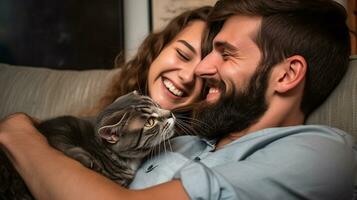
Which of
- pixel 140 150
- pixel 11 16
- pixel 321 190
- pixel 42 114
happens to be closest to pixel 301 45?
pixel 321 190

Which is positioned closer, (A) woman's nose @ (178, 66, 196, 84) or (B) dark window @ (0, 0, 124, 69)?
(A) woman's nose @ (178, 66, 196, 84)

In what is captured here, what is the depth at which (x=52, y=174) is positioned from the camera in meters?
0.93

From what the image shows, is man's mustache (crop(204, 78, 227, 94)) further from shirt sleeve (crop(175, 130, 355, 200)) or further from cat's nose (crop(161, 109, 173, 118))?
shirt sleeve (crop(175, 130, 355, 200))

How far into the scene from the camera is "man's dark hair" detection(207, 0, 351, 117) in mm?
1128

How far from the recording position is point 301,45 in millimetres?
1123

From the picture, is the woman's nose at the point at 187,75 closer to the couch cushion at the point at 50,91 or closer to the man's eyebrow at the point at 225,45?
the man's eyebrow at the point at 225,45

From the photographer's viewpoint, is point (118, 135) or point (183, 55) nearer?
point (118, 135)

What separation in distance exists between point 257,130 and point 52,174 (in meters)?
0.57

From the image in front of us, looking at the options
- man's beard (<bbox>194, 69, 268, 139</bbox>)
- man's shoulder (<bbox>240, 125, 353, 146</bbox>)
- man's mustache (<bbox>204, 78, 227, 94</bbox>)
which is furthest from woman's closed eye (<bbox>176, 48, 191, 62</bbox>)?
man's shoulder (<bbox>240, 125, 353, 146</bbox>)

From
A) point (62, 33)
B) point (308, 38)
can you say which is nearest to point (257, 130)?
point (308, 38)

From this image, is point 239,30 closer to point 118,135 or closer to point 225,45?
point 225,45

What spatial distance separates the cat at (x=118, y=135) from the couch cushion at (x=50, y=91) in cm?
55

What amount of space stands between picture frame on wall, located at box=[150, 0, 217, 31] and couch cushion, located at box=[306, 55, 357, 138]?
1221 mm

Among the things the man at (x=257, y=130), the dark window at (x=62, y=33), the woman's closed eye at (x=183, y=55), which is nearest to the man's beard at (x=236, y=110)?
the man at (x=257, y=130)
